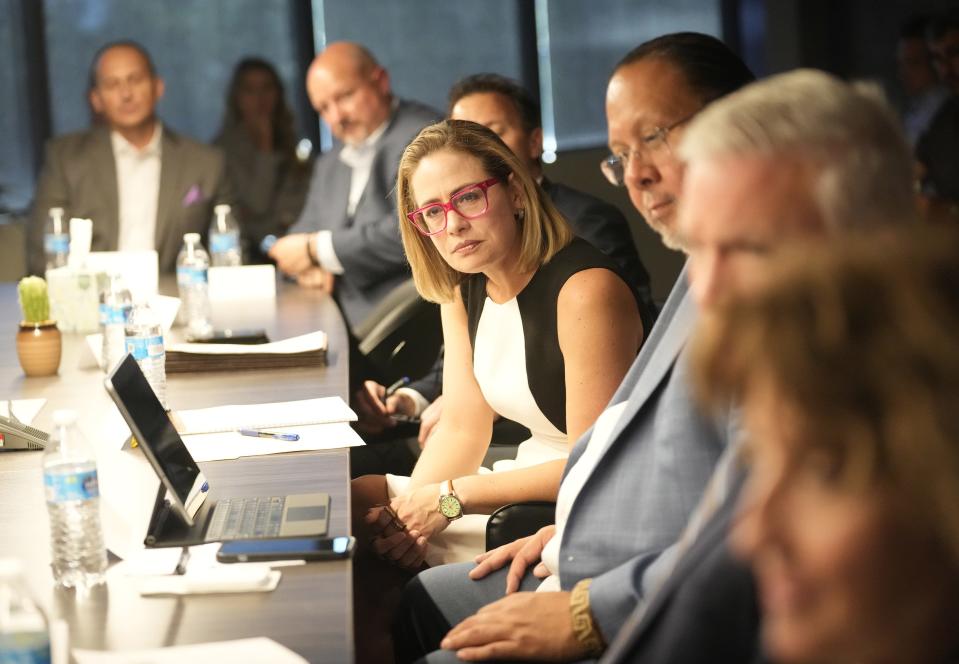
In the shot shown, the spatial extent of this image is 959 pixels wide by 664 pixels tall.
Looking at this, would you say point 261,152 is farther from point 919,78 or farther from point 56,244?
point 919,78

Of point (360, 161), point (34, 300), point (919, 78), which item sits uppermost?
point (919, 78)

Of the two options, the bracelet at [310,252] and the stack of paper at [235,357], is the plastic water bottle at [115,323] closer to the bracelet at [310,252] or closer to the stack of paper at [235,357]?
the stack of paper at [235,357]

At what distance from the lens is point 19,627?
1.21 metres

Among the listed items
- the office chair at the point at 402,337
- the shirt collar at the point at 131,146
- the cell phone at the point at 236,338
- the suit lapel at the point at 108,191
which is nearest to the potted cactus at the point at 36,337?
the cell phone at the point at 236,338

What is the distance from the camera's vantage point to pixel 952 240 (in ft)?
2.55

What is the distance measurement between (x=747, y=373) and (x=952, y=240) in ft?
0.53

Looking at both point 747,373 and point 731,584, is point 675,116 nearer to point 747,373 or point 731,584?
point 731,584

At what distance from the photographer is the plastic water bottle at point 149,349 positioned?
2.49 metres

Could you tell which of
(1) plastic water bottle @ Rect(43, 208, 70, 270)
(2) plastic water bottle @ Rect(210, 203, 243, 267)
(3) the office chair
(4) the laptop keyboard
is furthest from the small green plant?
(2) plastic water bottle @ Rect(210, 203, 243, 267)

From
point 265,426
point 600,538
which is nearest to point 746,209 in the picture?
point 600,538

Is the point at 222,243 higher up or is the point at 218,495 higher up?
the point at 222,243

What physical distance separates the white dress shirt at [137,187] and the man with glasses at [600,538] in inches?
149

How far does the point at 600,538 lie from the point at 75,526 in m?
0.71

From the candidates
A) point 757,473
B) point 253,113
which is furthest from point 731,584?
point 253,113
